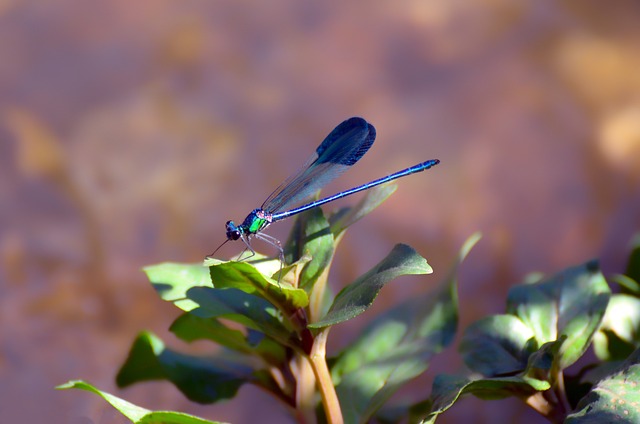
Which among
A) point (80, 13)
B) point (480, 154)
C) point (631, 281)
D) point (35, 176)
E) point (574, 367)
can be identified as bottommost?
point (574, 367)

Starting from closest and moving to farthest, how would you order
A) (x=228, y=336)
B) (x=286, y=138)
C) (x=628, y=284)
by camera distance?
(x=228, y=336)
(x=628, y=284)
(x=286, y=138)

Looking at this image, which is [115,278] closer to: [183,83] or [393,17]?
[183,83]

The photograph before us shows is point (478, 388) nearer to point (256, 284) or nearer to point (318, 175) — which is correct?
point (256, 284)

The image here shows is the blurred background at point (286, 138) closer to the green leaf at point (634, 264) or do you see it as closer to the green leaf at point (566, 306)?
the green leaf at point (634, 264)

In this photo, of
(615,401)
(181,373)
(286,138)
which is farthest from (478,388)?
(286,138)

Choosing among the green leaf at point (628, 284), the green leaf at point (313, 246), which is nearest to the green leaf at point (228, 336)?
the green leaf at point (313, 246)

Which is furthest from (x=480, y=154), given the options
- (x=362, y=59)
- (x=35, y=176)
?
(x=35, y=176)
